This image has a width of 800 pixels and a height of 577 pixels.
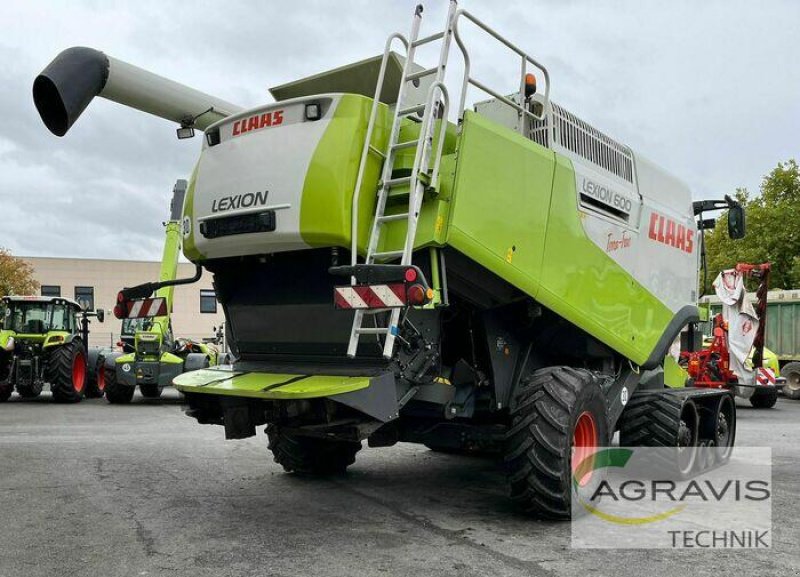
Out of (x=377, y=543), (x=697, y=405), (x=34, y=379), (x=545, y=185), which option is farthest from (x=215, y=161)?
(x=34, y=379)

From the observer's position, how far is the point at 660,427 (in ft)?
22.0

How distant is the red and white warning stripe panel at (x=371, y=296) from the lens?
4.55 m

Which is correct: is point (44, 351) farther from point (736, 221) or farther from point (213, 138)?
point (736, 221)

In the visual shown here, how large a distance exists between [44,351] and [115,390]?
6.28 ft

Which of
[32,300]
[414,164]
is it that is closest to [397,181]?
[414,164]

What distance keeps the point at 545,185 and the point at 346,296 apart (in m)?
1.84

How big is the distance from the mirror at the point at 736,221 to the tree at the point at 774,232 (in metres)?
24.5

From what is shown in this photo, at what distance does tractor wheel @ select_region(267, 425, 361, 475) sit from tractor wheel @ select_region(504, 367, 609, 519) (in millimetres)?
2094

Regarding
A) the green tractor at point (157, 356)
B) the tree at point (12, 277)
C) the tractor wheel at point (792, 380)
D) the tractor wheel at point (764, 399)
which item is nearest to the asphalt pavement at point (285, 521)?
the green tractor at point (157, 356)

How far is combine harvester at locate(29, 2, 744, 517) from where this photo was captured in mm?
4918

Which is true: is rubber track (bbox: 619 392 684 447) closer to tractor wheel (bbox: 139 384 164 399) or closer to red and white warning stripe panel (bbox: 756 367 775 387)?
red and white warning stripe panel (bbox: 756 367 775 387)

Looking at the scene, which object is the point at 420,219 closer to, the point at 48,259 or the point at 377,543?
the point at 377,543

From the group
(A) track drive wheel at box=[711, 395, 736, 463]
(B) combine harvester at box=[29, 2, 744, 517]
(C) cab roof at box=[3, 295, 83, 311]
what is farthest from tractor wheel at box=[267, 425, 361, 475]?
(C) cab roof at box=[3, 295, 83, 311]

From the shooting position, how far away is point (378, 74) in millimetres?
5598
